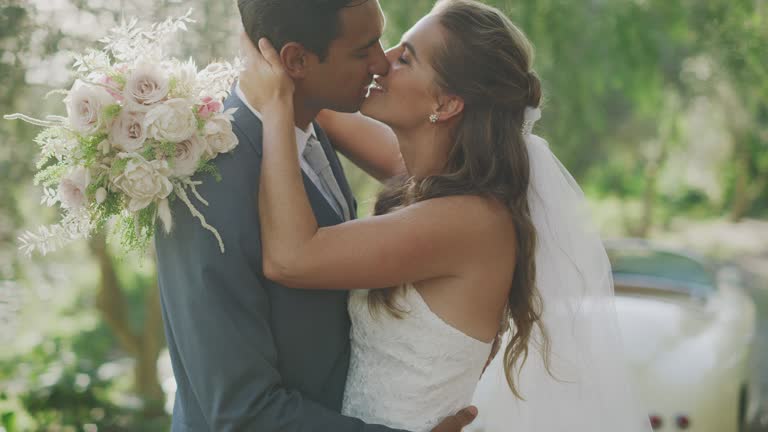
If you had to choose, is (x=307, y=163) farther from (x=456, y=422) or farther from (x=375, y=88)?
(x=456, y=422)

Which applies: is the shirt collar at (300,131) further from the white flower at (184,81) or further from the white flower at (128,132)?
the white flower at (128,132)

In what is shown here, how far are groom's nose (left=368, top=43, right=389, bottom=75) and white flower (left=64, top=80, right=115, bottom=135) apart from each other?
826mm

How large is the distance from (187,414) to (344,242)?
2.24ft

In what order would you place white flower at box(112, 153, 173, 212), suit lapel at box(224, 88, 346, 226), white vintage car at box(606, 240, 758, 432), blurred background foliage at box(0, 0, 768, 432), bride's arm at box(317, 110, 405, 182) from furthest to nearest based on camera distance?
1. white vintage car at box(606, 240, 758, 432)
2. blurred background foliage at box(0, 0, 768, 432)
3. bride's arm at box(317, 110, 405, 182)
4. suit lapel at box(224, 88, 346, 226)
5. white flower at box(112, 153, 173, 212)

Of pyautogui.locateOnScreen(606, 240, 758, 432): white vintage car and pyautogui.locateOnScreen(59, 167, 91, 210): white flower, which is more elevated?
pyautogui.locateOnScreen(59, 167, 91, 210): white flower

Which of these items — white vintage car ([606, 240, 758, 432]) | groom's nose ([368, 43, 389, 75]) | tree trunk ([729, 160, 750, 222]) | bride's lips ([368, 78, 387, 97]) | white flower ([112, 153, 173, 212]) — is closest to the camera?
white flower ([112, 153, 173, 212])

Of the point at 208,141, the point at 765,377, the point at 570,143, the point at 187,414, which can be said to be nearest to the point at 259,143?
the point at 208,141

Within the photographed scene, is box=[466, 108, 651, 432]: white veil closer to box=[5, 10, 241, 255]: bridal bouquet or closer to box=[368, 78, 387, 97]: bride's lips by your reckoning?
box=[368, 78, 387, 97]: bride's lips

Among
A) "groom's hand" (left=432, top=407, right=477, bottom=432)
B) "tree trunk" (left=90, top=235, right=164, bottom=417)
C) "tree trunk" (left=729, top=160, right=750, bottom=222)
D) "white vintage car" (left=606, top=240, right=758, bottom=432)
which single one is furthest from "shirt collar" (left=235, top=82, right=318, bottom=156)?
"tree trunk" (left=729, top=160, right=750, bottom=222)

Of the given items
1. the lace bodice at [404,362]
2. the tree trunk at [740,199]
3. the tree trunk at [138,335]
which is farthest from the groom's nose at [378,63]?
the tree trunk at [740,199]

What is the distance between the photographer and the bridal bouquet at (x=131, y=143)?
1949mm

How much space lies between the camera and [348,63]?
2.40 metres

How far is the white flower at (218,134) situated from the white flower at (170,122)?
6cm

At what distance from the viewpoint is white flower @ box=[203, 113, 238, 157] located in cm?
204
